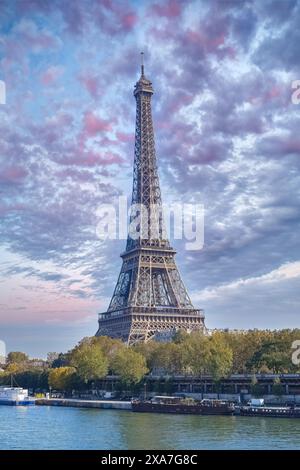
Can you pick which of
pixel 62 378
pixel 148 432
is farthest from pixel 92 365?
pixel 148 432

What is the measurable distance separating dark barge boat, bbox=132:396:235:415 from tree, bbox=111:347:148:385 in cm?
1364

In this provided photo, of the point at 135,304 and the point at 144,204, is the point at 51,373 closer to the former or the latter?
the point at 135,304

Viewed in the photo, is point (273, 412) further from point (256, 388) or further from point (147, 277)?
point (147, 277)

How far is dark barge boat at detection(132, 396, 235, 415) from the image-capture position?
62125mm

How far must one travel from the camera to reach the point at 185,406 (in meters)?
65.0

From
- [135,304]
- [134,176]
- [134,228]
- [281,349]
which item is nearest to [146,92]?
[134,176]

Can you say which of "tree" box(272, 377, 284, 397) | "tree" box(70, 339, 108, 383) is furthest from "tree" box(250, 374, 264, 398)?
"tree" box(70, 339, 108, 383)

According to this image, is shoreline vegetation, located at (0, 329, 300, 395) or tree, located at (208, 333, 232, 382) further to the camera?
shoreline vegetation, located at (0, 329, 300, 395)

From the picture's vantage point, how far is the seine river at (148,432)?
1593 inches

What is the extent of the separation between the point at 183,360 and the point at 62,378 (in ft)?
79.8

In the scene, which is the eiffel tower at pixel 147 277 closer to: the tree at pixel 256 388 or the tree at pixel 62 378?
the tree at pixel 62 378

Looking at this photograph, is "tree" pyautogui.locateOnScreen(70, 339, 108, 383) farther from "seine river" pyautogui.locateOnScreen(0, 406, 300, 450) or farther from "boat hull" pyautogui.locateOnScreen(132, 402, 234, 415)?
"seine river" pyautogui.locateOnScreen(0, 406, 300, 450)

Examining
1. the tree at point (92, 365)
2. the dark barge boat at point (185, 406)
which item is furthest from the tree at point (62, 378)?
the dark barge boat at point (185, 406)
